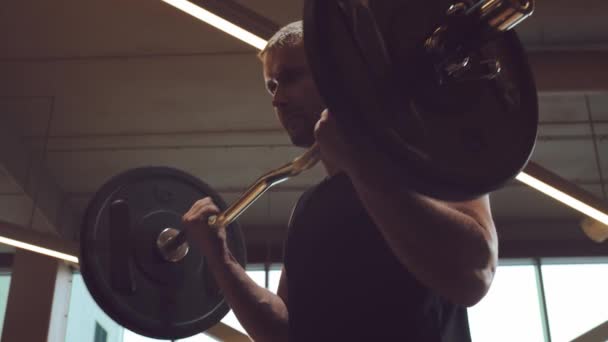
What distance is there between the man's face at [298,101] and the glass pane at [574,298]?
502 centimetres

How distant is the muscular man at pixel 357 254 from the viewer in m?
0.91

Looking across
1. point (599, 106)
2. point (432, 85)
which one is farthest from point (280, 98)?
point (599, 106)

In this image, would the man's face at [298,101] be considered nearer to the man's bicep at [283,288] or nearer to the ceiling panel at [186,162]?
the man's bicep at [283,288]

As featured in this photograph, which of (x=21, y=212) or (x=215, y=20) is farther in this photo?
(x=21, y=212)

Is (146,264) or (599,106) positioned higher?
(599,106)

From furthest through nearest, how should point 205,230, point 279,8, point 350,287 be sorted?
point 279,8 < point 205,230 < point 350,287

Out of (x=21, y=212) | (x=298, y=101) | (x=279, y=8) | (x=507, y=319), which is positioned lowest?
(x=298, y=101)

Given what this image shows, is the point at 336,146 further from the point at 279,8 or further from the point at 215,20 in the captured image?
the point at 279,8

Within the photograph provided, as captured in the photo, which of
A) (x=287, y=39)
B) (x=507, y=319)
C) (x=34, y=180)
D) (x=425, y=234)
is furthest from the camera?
(x=507, y=319)

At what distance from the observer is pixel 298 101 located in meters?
1.36

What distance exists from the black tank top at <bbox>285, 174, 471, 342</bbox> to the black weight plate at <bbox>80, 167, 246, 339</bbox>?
0.58 metres

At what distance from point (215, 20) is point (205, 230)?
66 cm

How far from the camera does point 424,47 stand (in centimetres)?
94

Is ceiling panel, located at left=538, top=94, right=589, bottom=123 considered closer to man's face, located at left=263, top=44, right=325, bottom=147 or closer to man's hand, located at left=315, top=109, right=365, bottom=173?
man's face, located at left=263, top=44, right=325, bottom=147
